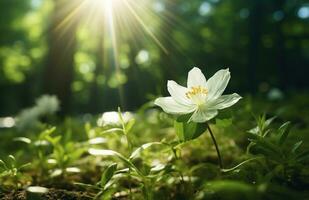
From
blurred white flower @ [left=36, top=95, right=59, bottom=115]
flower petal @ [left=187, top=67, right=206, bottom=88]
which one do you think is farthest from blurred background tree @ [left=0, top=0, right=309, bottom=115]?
flower petal @ [left=187, top=67, right=206, bottom=88]

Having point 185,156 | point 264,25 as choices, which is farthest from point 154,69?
point 185,156

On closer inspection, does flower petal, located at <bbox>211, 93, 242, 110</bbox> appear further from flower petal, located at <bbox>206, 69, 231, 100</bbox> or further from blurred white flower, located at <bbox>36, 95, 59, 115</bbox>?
blurred white flower, located at <bbox>36, 95, 59, 115</bbox>

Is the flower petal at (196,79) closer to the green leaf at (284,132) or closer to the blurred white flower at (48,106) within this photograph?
the green leaf at (284,132)

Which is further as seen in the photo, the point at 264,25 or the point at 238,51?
the point at 238,51

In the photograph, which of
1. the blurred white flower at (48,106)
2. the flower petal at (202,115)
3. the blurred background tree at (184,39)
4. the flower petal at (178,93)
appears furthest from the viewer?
the blurred background tree at (184,39)

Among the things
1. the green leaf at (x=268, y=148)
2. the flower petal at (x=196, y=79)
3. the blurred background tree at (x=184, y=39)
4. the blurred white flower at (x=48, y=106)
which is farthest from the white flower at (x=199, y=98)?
the blurred background tree at (x=184, y=39)

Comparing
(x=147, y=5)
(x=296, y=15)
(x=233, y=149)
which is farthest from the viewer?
(x=296, y=15)

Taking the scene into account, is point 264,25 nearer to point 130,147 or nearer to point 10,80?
point 10,80
